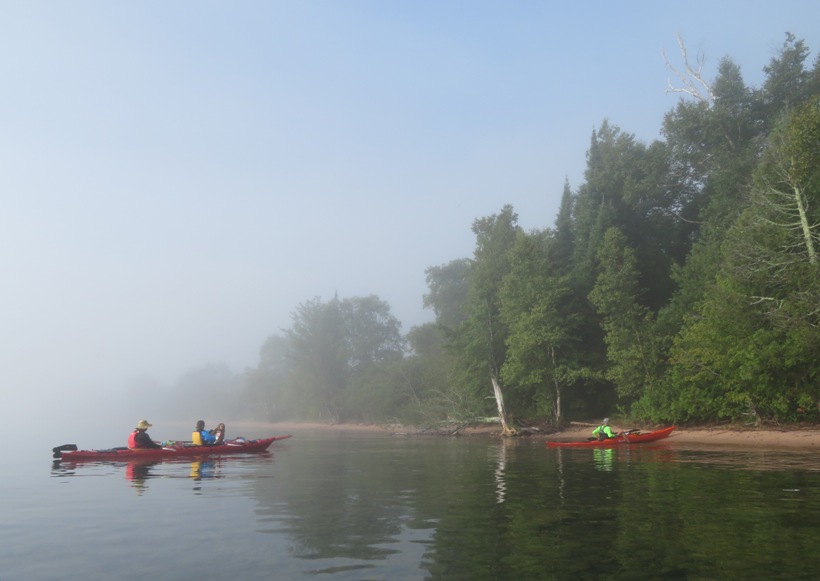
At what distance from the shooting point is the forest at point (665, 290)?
90.7ft

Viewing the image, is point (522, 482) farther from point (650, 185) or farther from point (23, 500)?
point (650, 185)

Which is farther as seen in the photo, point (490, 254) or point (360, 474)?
point (490, 254)

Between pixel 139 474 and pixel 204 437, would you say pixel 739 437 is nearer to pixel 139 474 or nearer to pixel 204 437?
pixel 204 437

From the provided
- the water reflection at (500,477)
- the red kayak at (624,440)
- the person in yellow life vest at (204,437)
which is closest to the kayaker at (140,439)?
the person in yellow life vest at (204,437)

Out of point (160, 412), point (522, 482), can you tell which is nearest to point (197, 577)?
point (522, 482)

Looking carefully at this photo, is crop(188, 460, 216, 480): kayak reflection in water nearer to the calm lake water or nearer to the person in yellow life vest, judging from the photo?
the calm lake water

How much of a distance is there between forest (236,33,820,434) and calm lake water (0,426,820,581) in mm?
10600

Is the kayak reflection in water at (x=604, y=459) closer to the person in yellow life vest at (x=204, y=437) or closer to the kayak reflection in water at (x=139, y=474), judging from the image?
the kayak reflection in water at (x=139, y=474)

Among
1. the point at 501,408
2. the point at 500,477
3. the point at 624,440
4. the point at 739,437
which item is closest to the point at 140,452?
the point at 500,477

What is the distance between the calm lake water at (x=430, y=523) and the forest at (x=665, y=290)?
1060 centimetres

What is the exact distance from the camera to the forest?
27.6 meters

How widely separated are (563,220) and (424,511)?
154 feet

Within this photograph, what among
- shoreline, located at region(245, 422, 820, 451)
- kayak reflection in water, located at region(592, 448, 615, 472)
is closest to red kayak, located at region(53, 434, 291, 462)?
kayak reflection in water, located at region(592, 448, 615, 472)

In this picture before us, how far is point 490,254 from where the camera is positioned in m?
48.4
